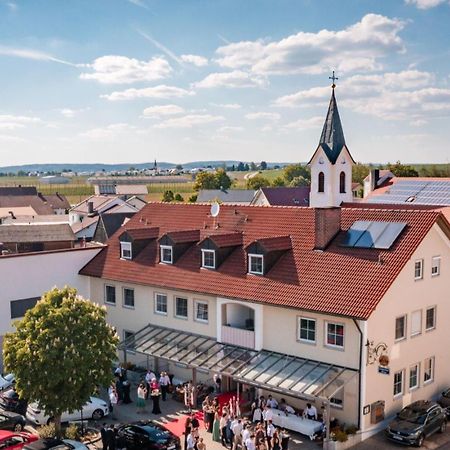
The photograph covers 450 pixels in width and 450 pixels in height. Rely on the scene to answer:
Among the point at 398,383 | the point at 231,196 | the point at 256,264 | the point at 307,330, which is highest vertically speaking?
the point at 256,264

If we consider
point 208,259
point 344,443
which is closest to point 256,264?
point 208,259

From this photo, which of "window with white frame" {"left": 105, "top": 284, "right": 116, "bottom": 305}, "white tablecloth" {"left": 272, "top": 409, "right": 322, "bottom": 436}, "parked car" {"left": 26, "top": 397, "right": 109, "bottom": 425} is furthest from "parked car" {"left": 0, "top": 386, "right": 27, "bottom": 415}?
"white tablecloth" {"left": 272, "top": 409, "right": 322, "bottom": 436}

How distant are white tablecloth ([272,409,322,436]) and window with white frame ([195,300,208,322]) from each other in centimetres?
677

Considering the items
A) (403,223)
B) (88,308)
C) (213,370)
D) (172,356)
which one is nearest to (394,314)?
(403,223)

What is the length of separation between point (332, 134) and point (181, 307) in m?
13.4

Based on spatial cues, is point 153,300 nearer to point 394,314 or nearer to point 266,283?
point 266,283

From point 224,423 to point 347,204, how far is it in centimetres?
1617

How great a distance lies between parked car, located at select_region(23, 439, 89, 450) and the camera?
24.0 meters

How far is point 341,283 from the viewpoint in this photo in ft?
92.9

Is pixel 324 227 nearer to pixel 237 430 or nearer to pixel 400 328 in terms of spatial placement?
pixel 400 328

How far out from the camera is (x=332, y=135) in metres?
36.6

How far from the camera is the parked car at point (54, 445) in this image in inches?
945

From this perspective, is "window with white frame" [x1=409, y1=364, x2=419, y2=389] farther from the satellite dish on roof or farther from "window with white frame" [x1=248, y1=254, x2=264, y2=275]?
the satellite dish on roof

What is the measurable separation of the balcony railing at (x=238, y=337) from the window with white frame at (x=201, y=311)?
5.21ft
